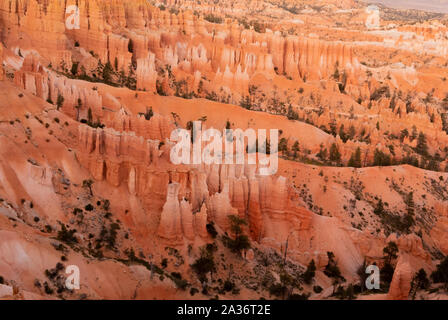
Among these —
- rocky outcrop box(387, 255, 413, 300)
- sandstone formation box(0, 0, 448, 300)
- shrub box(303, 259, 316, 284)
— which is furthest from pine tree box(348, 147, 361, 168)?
rocky outcrop box(387, 255, 413, 300)

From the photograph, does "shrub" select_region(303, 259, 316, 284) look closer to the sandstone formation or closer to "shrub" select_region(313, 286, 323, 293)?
"shrub" select_region(313, 286, 323, 293)

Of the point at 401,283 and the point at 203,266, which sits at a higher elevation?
the point at 401,283

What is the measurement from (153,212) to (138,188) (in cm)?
182

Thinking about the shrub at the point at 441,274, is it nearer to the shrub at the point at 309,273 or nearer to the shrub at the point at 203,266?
the shrub at the point at 309,273

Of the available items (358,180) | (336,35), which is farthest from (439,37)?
(358,180)

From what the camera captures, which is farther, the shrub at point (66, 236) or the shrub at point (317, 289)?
the shrub at point (317, 289)

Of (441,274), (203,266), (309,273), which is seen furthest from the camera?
(441,274)

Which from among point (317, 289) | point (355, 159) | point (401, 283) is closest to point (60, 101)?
point (317, 289)

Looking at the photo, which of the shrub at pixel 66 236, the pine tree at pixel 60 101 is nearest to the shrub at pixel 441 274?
the shrub at pixel 66 236

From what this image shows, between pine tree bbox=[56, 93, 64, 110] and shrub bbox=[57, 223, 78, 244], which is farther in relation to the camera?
pine tree bbox=[56, 93, 64, 110]

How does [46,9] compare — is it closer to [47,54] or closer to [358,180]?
[47,54]

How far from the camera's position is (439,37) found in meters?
128

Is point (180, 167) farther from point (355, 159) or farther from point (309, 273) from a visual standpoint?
point (355, 159)

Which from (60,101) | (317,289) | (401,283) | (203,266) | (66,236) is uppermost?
(60,101)
